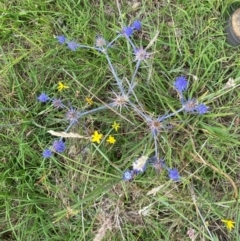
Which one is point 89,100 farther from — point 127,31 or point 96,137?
point 127,31

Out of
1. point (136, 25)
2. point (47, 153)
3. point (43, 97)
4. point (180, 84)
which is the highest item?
point (136, 25)

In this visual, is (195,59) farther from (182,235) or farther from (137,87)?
(182,235)

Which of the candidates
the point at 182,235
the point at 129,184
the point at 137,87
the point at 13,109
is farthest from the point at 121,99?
the point at 182,235

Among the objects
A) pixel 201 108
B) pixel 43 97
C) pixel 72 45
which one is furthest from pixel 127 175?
pixel 72 45

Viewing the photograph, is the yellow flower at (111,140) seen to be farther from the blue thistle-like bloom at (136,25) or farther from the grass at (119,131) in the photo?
the blue thistle-like bloom at (136,25)

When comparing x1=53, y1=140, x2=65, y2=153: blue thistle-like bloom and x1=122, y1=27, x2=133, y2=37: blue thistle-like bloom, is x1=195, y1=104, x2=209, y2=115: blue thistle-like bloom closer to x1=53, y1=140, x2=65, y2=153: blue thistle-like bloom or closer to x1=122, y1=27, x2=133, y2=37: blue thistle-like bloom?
x1=122, y1=27, x2=133, y2=37: blue thistle-like bloom
